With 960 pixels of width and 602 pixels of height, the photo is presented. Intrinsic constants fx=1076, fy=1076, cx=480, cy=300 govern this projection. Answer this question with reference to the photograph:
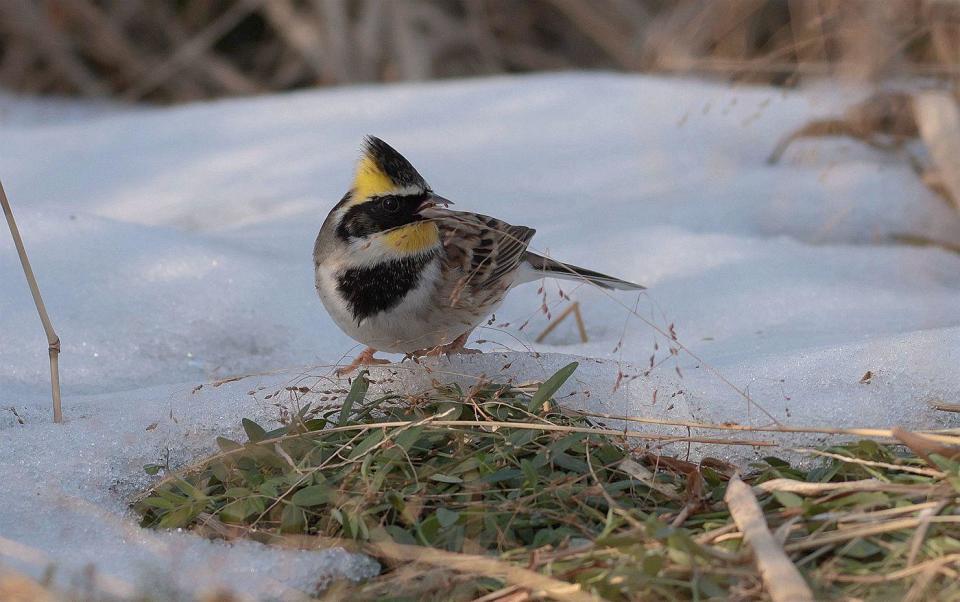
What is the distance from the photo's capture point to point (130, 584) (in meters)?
2.25

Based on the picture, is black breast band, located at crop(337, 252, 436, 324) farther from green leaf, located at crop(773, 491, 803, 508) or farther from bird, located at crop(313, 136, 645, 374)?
green leaf, located at crop(773, 491, 803, 508)

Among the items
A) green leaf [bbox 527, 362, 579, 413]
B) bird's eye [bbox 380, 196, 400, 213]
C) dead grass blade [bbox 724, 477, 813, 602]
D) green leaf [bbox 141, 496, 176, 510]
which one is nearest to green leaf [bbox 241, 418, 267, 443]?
green leaf [bbox 141, 496, 176, 510]

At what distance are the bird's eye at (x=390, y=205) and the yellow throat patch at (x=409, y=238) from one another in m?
0.06

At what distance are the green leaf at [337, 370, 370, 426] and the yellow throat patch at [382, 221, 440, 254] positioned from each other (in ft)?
1.93

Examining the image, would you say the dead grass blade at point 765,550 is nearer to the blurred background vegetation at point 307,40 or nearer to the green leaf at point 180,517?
the green leaf at point 180,517

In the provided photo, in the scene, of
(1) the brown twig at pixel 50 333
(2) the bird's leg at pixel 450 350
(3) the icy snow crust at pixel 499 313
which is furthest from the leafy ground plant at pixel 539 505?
(1) the brown twig at pixel 50 333

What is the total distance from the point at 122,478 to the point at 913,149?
4.66 meters

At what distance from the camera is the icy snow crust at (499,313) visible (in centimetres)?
297

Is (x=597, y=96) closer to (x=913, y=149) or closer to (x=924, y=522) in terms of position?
(x=913, y=149)

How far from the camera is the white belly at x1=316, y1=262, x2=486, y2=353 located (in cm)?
338

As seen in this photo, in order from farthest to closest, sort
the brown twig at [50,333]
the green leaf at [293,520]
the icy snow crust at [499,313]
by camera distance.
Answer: the brown twig at [50,333], the icy snow crust at [499,313], the green leaf at [293,520]

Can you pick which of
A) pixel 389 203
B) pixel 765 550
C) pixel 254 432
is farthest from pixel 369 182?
pixel 765 550

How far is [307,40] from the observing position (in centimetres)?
937

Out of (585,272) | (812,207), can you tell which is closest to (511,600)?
(585,272)
